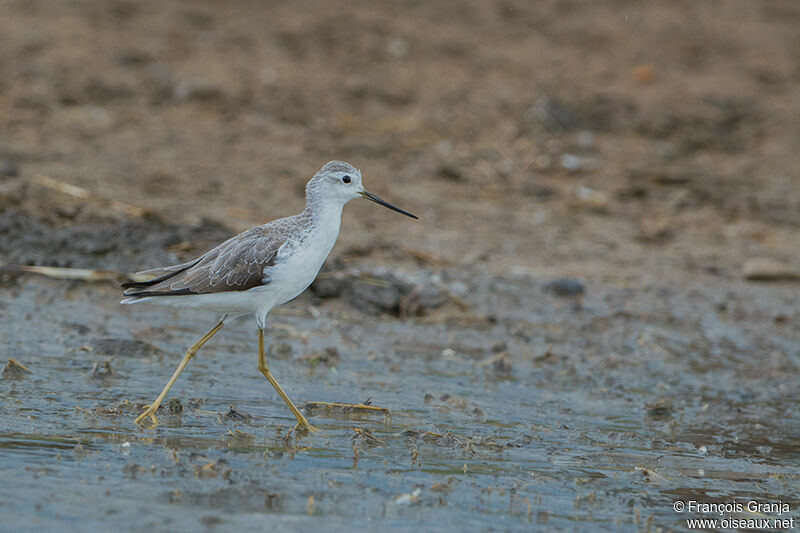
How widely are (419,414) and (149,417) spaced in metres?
1.64

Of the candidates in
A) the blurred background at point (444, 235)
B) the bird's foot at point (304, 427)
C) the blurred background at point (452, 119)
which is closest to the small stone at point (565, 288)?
the blurred background at point (444, 235)

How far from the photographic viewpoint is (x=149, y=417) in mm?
5906

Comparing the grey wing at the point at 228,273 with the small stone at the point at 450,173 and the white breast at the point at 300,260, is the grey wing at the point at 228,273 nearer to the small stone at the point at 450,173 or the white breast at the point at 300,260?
the white breast at the point at 300,260

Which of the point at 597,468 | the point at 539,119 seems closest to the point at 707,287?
the point at 539,119

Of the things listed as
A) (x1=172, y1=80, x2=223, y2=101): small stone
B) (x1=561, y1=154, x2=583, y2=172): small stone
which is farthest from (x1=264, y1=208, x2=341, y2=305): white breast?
(x1=172, y1=80, x2=223, y2=101): small stone

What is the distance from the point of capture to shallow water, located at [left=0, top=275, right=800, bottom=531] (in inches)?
197

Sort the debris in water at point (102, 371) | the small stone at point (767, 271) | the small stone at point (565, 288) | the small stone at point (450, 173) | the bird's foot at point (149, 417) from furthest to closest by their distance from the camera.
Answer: the small stone at point (450, 173)
the small stone at point (767, 271)
the small stone at point (565, 288)
the debris in water at point (102, 371)
the bird's foot at point (149, 417)

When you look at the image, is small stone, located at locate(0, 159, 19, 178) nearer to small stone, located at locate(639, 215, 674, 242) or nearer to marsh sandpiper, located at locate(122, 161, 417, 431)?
marsh sandpiper, located at locate(122, 161, 417, 431)

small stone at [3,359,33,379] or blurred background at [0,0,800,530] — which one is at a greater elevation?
blurred background at [0,0,800,530]

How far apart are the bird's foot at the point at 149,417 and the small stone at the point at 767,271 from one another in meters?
6.14

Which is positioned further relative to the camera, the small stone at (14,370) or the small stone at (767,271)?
the small stone at (767,271)

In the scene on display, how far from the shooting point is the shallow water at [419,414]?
4.99 m

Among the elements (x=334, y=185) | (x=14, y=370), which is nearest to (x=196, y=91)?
(x=14, y=370)

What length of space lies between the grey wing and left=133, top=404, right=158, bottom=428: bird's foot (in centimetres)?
63
